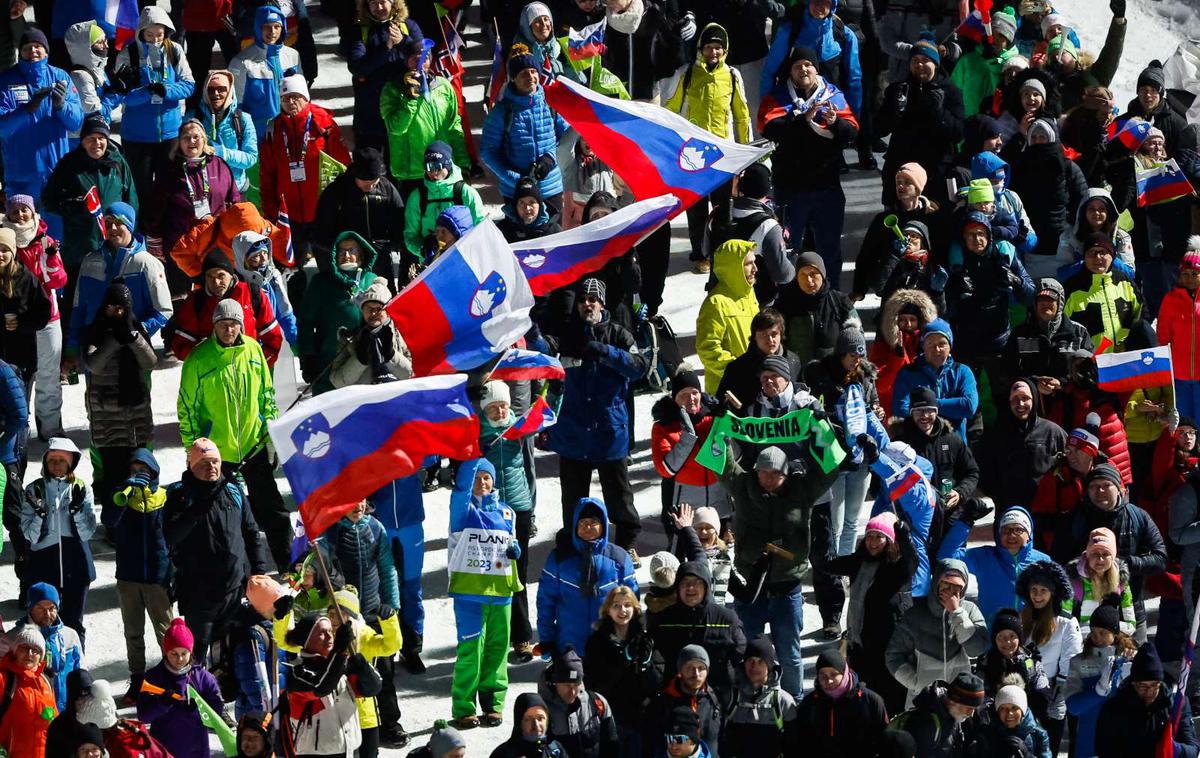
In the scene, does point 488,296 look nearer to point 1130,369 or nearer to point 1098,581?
point 1098,581

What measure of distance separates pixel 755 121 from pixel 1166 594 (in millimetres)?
6995

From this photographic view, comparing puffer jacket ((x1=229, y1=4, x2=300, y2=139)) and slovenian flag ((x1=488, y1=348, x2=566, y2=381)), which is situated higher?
puffer jacket ((x1=229, y1=4, x2=300, y2=139))

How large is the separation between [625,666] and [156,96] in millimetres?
6735

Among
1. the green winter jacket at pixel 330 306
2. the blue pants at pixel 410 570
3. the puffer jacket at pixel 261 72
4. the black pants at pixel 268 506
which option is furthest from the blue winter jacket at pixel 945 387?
the puffer jacket at pixel 261 72

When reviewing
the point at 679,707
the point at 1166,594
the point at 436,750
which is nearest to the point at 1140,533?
the point at 1166,594

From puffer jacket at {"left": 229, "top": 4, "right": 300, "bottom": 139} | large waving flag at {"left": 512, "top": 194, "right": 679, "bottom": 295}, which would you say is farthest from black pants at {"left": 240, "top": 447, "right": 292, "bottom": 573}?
puffer jacket at {"left": 229, "top": 4, "right": 300, "bottom": 139}

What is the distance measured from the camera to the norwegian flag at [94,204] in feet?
64.8

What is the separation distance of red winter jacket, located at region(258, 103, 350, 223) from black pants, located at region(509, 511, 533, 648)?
3.62 meters

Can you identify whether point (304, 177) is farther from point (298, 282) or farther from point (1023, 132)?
point (1023, 132)

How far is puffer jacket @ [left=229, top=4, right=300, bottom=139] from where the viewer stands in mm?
21406

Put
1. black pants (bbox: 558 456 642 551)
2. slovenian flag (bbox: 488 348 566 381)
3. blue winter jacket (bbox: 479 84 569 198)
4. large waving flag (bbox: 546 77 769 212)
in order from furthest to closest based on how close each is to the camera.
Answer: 1. blue winter jacket (bbox: 479 84 569 198)
2. black pants (bbox: 558 456 642 551)
3. large waving flag (bbox: 546 77 769 212)
4. slovenian flag (bbox: 488 348 566 381)

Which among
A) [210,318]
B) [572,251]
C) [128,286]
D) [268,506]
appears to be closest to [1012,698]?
[572,251]

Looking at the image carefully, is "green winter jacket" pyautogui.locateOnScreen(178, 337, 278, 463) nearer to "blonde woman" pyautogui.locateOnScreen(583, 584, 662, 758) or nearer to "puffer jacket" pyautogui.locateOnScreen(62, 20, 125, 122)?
"blonde woman" pyautogui.locateOnScreen(583, 584, 662, 758)

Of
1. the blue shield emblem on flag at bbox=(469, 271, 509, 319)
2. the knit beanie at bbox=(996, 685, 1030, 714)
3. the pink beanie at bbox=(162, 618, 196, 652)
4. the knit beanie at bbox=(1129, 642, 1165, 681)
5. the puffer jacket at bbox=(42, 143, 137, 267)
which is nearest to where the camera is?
the blue shield emblem on flag at bbox=(469, 271, 509, 319)
